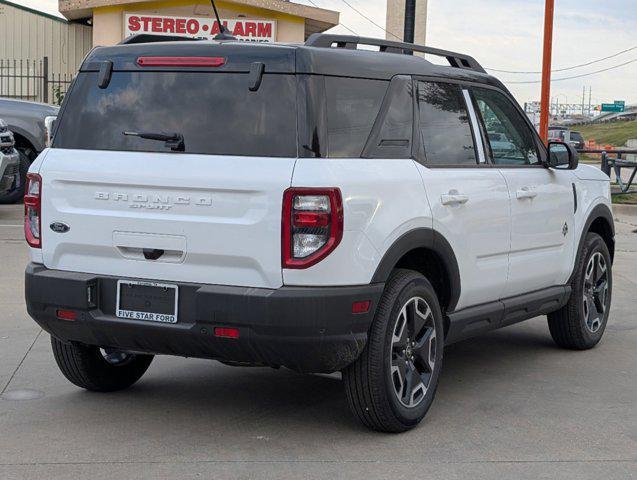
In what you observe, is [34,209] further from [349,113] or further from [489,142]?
[489,142]

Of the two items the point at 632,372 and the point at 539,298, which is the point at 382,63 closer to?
the point at 539,298

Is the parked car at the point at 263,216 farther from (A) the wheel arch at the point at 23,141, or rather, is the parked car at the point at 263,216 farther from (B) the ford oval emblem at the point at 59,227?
(A) the wheel arch at the point at 23,141

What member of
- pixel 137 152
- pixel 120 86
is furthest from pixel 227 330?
pixel 120 86

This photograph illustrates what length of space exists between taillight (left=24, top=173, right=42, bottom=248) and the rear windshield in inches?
8.7

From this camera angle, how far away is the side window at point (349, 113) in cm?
512

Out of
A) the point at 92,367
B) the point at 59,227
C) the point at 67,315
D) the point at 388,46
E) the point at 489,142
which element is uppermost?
the point at 388,46

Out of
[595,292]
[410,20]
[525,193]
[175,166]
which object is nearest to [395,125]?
[175,166]

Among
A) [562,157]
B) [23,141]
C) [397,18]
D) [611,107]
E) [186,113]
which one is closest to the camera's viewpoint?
[186,113]

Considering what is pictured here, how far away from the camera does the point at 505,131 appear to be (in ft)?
22.3

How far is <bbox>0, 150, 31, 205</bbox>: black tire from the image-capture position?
54.4 feet

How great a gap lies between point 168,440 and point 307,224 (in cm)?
131

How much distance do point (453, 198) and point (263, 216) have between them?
130 centimetres

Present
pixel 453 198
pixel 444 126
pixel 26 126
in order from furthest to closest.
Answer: pixel 26 126
pixel 444 126
pixel 453 198

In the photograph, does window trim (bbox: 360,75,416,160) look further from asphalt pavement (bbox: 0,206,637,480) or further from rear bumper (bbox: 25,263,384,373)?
asphalt pavement (bbox: 0,206,637,480)
